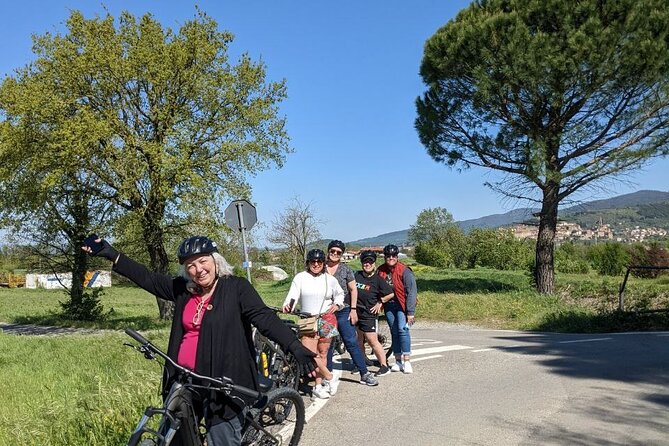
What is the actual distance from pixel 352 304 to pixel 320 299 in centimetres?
87

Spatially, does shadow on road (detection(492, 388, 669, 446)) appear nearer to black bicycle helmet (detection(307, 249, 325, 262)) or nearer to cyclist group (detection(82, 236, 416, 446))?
black bicycle helmet (detection(307, 249, 325, 262))

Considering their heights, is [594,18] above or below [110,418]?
above

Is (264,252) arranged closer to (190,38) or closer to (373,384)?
(190,38)

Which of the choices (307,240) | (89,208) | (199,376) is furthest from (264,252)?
(199,376)

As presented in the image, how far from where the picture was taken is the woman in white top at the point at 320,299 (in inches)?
257

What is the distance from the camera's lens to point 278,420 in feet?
14.9

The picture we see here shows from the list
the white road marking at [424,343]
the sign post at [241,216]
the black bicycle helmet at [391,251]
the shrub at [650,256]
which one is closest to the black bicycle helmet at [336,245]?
the black bicycle helmet at [391,251]

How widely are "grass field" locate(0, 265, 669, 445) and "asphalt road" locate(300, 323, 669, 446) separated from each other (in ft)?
6.28

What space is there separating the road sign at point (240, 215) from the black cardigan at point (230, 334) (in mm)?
7702

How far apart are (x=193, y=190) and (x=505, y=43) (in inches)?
483

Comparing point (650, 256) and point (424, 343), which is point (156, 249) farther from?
Result: point (650, 256)

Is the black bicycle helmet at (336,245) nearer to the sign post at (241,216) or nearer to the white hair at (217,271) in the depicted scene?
the white hair at (217,271)

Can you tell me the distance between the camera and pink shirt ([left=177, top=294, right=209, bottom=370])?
3.51m

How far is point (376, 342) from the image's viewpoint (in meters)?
7.74
